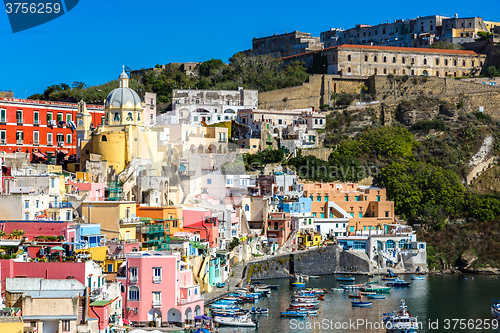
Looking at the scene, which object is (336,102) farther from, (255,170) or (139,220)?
(139,220)

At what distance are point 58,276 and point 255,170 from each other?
33056 millimetres

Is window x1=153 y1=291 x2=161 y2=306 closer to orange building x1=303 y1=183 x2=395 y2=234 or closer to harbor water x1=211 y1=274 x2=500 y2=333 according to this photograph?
harbor water x1=211 y1=274 x2=500 y2=333

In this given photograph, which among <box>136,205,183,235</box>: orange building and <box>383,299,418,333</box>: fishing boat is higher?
<box>136,205,183,235</box>: orange building

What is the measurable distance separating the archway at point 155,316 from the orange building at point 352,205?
26.1 meters

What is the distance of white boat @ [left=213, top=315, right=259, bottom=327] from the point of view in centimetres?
3503

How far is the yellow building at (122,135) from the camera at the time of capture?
156 ft

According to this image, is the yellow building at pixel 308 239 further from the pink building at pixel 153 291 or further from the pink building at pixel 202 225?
the pink building at pixel 153 291

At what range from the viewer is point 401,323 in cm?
3628

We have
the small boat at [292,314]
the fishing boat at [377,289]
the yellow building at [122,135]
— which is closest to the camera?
the small boat at [292,314]

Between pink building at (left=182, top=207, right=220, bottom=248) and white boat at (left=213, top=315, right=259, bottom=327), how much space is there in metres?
8.23

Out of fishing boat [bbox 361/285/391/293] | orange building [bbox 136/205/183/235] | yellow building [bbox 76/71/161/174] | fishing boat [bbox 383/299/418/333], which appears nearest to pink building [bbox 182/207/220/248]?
orange building [bbox 136/205/183/235]

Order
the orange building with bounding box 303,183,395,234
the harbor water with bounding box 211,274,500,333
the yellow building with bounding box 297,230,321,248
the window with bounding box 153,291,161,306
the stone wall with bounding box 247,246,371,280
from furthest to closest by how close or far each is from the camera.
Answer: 1. the orange building with bounding box 303,183,395,234
2. the yellow building with bounding box 297,230,321,248
3. the stone wall with bounding box 247,246,371,280
4. the harbor water with bounding box 211,274,500,333
5. the window with bounding box 153,291,161,306

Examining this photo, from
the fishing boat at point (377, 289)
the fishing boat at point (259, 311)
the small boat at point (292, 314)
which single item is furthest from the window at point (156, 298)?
the fishing boat at point (377, 289)

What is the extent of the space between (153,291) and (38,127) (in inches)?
868
